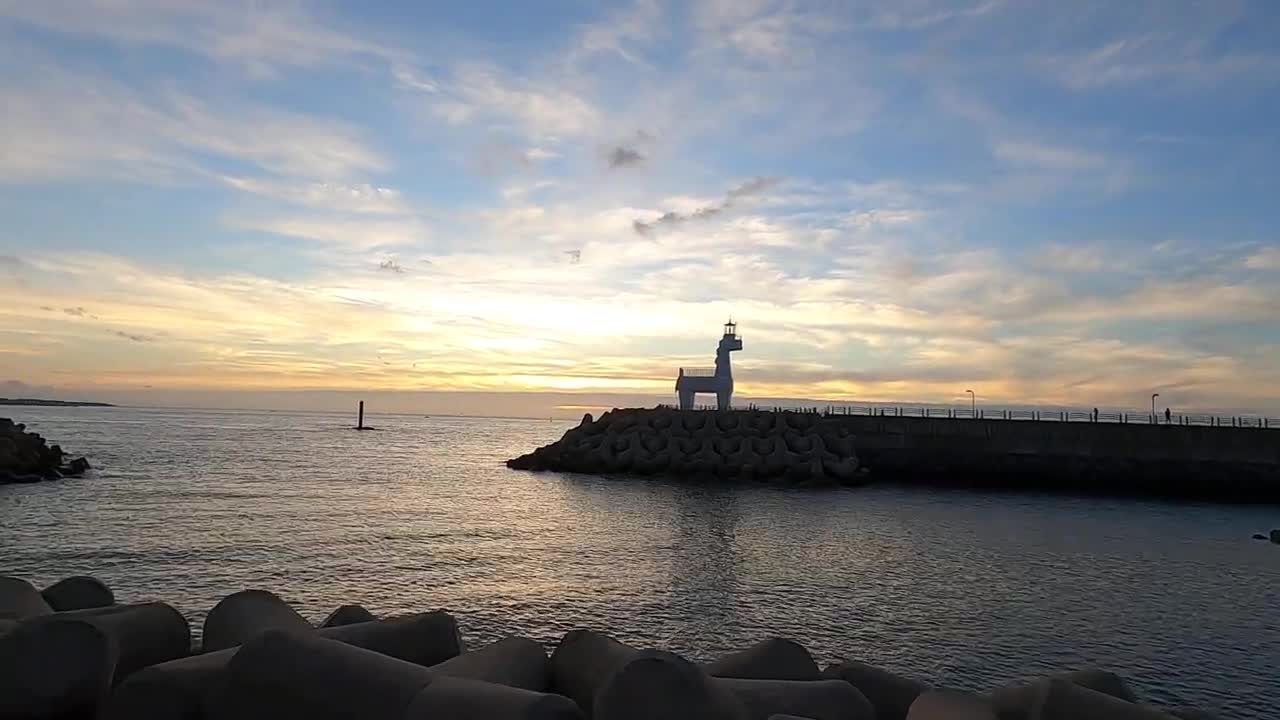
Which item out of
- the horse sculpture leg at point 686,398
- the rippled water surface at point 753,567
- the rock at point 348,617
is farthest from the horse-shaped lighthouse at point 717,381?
the rock at point 348,617

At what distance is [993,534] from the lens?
59.5 ft

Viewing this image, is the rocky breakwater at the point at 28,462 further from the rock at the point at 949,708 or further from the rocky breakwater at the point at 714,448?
the rock at the point at 949,708

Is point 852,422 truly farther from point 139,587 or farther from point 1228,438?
point 139,587

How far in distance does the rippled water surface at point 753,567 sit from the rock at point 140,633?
3.77 metres

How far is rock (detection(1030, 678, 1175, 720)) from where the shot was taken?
420 centimetres

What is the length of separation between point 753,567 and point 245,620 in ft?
29.7

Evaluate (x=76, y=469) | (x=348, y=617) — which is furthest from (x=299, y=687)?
(x=76, y=469)

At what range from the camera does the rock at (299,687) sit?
431 centimetres

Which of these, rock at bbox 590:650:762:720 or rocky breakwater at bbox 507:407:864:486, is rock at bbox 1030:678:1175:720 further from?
rocky breakwater at bbox 507:407:864:486

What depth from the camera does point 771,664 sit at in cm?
563

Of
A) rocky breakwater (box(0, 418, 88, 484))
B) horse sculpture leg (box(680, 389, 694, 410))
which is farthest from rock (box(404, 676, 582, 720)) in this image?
horse sculpture leg (box(680, 389, 694, 410))

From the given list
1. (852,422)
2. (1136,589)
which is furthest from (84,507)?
(852,422)

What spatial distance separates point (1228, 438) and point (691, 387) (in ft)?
74.6

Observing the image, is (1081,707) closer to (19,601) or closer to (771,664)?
(771,664)
